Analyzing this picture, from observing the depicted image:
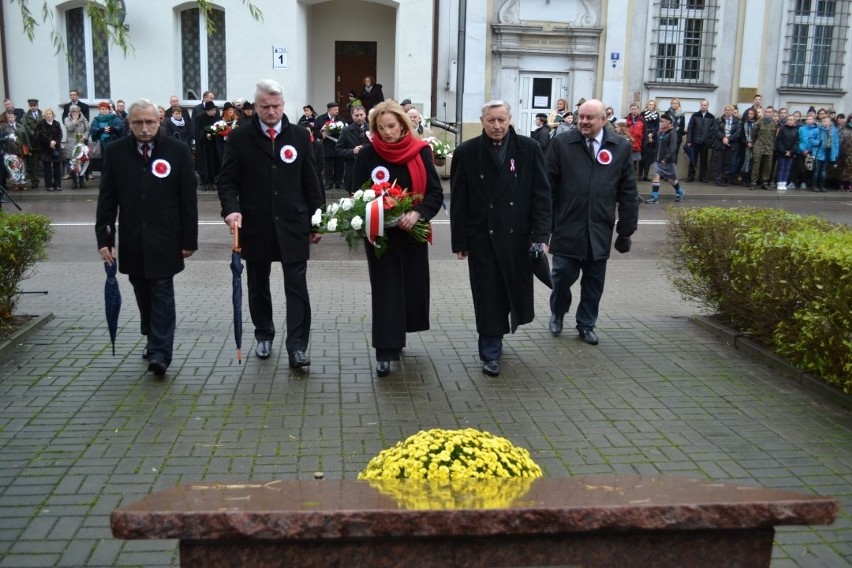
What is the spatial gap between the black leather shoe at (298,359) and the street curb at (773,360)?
11.7 ft

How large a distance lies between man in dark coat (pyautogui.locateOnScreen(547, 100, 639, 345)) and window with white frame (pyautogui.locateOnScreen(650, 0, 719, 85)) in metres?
17.5

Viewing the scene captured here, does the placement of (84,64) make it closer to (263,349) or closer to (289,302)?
(263,349)

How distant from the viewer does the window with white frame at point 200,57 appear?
23516mm

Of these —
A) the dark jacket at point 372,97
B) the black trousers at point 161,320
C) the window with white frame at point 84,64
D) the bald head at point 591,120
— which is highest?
the window with white frame at point 84,64

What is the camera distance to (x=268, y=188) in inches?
277

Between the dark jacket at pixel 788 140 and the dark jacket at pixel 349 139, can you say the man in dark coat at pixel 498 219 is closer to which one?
the dark jacket at pixel 349 139

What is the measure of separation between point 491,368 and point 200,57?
18.9 metres

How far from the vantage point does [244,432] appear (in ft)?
18.8

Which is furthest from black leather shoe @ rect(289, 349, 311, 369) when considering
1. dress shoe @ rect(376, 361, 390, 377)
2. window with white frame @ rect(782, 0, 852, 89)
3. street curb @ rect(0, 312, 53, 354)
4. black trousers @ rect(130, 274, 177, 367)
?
window with white frame @ rect(782, 0, 852, 89)

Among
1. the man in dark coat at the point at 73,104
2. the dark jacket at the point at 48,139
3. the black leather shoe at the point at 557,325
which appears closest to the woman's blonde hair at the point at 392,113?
the black leather shoe at the point at 557,325

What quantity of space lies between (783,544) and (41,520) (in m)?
3.52

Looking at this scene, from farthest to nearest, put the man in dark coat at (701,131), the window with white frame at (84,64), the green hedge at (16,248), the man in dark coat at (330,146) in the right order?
the window with white frame at (84,64)
the man in dark coat at (701,131)
the man in dark coat at (330,146)
the green hedge at (16,248)

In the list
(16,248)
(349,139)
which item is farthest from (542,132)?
(16,248)

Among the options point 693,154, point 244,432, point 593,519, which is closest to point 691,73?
point 693,154
